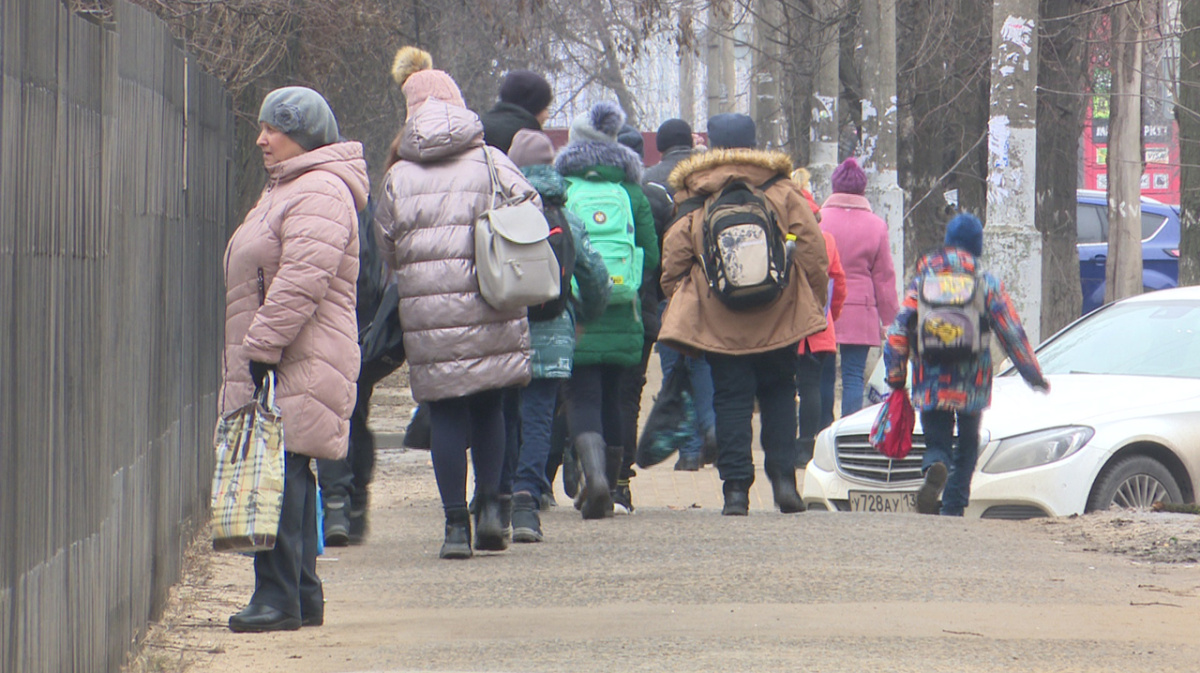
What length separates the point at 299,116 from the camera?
5.42m

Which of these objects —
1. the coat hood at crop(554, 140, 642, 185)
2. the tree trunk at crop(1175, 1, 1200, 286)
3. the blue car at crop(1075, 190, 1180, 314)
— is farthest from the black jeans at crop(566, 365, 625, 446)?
the blue car at crop(1075, 190, 1180, 314)

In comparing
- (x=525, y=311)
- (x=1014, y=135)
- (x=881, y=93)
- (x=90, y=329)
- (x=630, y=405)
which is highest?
(x=881, y=93)

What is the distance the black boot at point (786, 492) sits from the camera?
819 centimetres

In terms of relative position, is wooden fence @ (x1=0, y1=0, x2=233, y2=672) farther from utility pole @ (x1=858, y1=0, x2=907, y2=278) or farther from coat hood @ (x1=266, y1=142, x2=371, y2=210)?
utility pole @ (x1=858, y1=0, x2=907, y2=278)

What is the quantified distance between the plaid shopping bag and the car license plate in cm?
451

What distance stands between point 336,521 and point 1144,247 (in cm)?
1623

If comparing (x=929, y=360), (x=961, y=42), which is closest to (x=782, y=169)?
(x=929, y=360)

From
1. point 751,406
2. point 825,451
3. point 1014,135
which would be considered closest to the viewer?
point 751,406

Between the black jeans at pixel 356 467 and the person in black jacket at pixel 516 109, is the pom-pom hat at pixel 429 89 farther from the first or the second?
the black jeans at pixel 356 467

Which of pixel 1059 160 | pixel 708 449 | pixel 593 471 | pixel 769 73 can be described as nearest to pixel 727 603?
pixel 593 471

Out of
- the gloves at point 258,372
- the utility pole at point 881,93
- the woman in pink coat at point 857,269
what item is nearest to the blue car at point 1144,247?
the utility pole at point 881,93

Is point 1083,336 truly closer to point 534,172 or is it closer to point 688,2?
point 534,172

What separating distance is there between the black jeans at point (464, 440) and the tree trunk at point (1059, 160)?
12.8 meters

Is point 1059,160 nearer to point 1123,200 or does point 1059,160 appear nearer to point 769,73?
point 1123,200
